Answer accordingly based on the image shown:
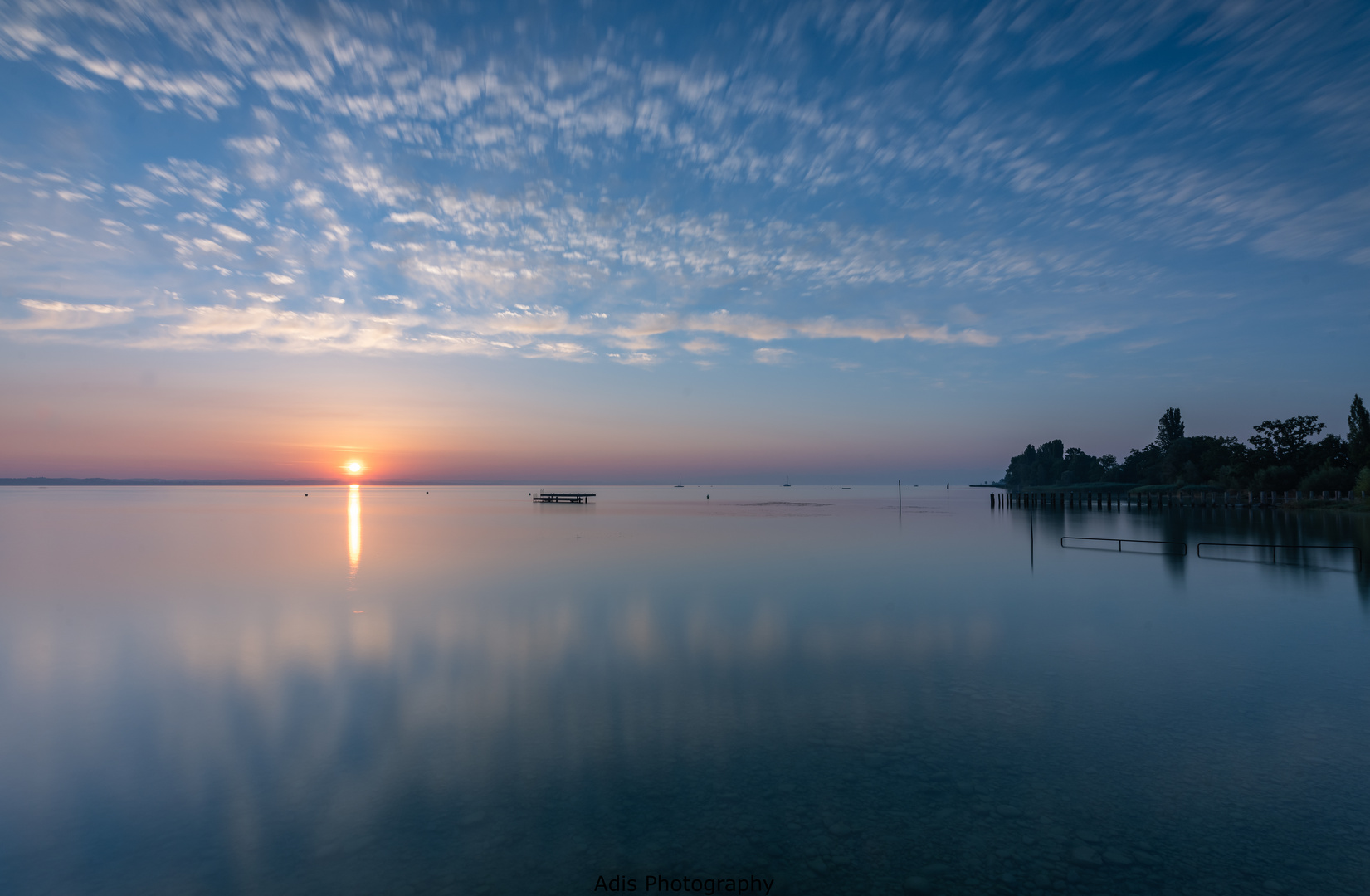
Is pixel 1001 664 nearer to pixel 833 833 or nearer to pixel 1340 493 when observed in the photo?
pixel 833 833

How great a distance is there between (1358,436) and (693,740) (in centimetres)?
10322

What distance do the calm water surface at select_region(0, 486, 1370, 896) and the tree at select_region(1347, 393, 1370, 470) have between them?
67332 mm

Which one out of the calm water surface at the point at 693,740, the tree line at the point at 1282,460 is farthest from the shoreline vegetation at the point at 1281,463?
the calm water surface at the point at 693,740

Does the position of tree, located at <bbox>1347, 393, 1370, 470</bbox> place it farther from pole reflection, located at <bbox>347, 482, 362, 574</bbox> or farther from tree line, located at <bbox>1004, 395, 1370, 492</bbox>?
pole reflection, located at <bbox>347, 482, 362, 574</bbox>

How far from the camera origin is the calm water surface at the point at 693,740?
723 centimetres

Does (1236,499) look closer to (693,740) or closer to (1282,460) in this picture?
(1282,460)

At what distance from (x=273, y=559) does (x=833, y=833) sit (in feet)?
133

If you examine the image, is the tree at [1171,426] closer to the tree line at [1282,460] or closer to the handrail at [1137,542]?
the tree line at [1282,460]

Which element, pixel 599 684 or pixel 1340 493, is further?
pixel 1340 493

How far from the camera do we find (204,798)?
9.00 meters

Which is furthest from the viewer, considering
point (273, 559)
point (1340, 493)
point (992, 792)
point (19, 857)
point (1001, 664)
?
point (1340, 493)

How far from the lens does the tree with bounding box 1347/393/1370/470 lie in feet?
240

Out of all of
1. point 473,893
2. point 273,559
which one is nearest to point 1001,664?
point 473,893

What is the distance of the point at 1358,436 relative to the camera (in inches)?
3041
